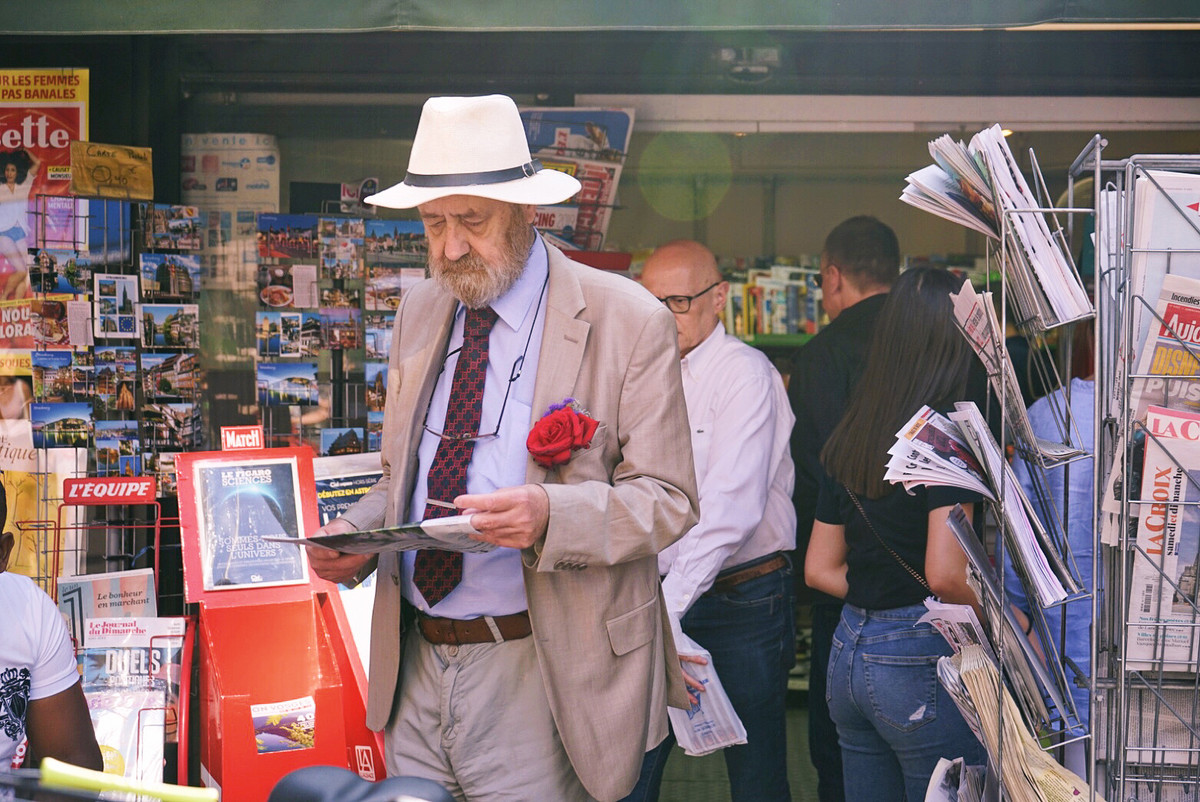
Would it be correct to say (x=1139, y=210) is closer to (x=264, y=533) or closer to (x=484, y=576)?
(x=484, y=576)

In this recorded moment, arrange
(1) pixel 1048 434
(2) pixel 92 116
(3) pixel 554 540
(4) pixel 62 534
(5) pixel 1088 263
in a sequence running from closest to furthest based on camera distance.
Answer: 1. (3) pixel 554 540
2. (1) pixel 1048 434
3. (5) pixel 1088 263
4. (4) pixel 62 534
5. (2) pixel 92 116

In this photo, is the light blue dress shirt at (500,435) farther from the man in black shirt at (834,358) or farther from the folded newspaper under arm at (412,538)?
the man in black shirt at (834,358)

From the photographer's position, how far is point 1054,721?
2287 mm

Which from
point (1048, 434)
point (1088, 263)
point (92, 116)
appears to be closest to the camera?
point (1048, 434)

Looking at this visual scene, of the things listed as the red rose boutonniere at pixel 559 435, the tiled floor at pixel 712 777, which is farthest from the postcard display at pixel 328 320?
the red rose boutonniere at pixel 559 435

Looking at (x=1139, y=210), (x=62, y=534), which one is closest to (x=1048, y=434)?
(x=1139, y=210)

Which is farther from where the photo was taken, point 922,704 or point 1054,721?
point 922,704

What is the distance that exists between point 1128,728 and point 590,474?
108cm

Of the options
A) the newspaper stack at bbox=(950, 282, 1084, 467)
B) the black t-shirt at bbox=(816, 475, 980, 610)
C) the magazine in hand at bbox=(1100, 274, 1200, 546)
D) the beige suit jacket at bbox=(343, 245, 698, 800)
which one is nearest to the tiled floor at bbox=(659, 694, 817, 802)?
the black t-shirt at bbox=(816, 475, 980, 610)

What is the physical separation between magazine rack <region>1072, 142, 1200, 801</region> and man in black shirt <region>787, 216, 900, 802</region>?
1866 mm

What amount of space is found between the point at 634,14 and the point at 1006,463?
1.67 meters

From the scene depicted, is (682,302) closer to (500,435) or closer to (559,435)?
(500,435)

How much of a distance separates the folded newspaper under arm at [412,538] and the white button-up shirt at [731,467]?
130 centimetres

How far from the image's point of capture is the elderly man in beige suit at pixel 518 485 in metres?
2.34
